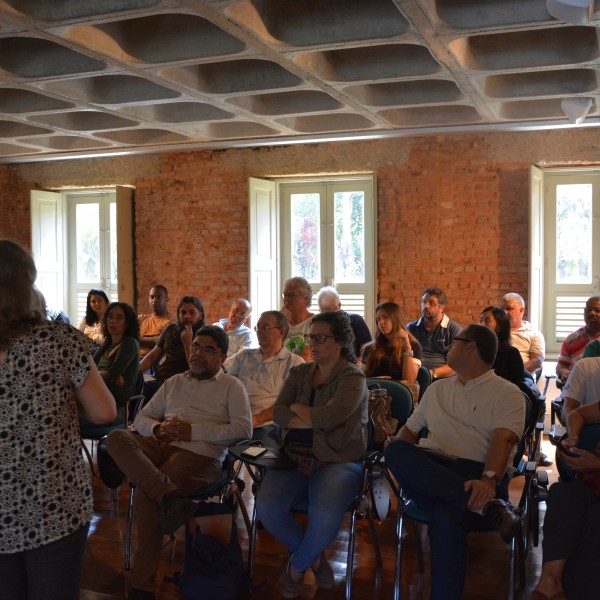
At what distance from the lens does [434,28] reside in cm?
508

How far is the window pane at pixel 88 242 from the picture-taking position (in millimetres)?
11281

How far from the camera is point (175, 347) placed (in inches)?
258

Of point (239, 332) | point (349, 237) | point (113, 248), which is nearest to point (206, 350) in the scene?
point (239, 332)

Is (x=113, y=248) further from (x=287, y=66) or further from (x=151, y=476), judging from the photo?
(x=151, y=476)

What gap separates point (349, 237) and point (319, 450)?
6139 mm

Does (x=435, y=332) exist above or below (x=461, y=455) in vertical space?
above

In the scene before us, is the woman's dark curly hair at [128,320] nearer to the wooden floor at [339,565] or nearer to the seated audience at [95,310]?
the wooden floor at [339,565]

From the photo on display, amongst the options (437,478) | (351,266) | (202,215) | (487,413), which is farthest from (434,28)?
(202,215)

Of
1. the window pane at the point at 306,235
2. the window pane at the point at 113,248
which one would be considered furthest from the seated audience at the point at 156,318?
the window pane at the point at 113,248

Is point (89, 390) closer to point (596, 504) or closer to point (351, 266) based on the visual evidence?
point (596, 504)

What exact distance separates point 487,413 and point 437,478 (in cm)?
46

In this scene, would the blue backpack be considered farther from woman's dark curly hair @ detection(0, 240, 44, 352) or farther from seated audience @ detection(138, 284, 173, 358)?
seated audience @ detection(138, 284, 173, 358)

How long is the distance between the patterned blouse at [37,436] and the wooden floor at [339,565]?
5.88 feet

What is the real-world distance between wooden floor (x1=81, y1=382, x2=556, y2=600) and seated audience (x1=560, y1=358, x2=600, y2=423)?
2.97 ft
